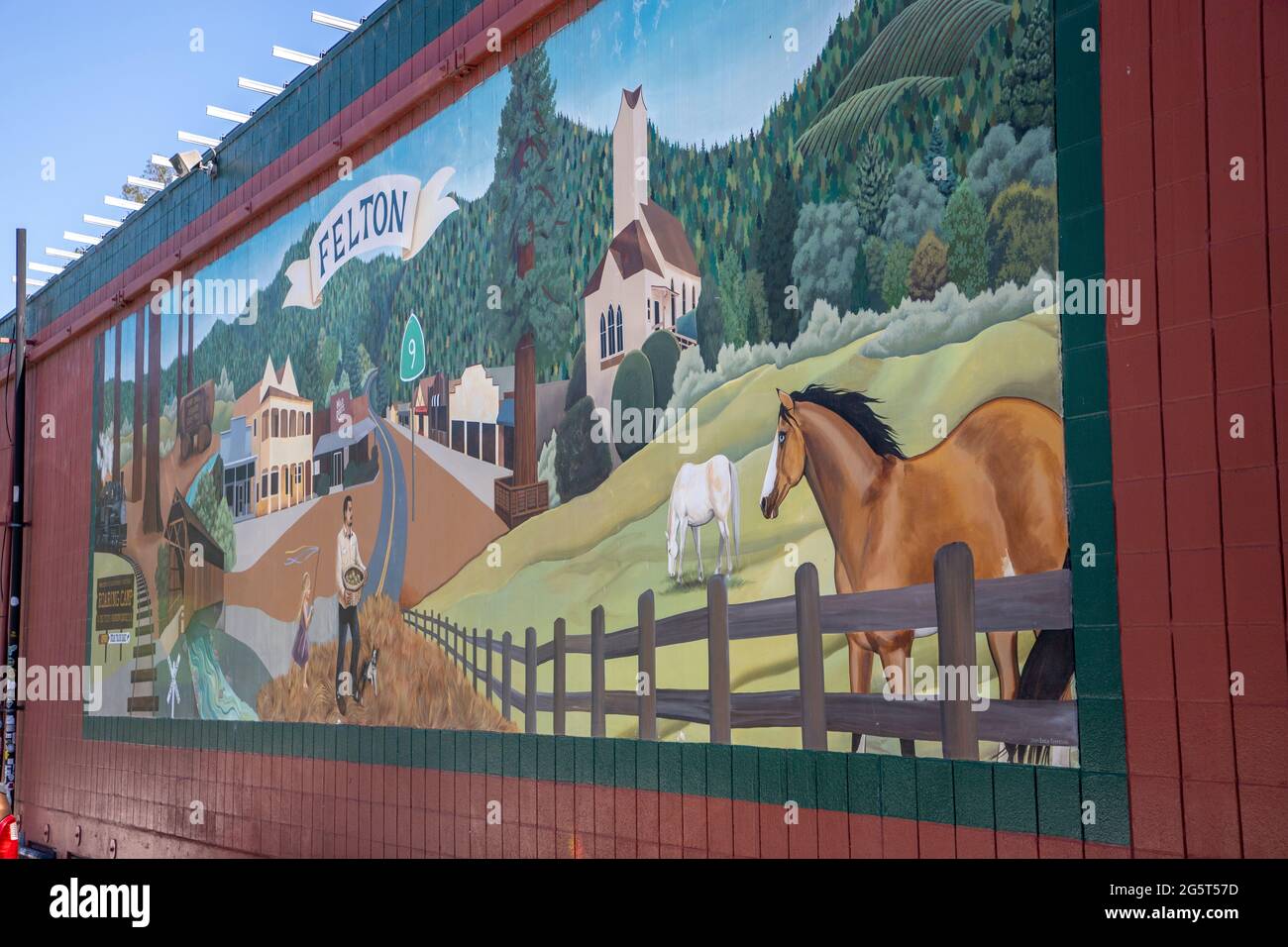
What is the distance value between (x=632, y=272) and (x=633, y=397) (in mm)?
838

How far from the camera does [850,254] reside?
7.26 meters

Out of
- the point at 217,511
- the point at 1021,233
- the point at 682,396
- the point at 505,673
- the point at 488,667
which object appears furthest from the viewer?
the point at 217,511

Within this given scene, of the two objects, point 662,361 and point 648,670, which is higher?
point 662,361

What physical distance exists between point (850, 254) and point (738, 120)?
1.43 meters

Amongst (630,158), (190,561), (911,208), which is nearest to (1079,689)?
(911,208)

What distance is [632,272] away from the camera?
8945mm

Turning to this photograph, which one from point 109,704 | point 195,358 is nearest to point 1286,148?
point 195,358

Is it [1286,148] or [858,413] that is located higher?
[1286,148]

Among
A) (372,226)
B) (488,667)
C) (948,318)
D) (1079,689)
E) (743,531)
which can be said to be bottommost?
(1079,689)

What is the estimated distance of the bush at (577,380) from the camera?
9352 millimetres

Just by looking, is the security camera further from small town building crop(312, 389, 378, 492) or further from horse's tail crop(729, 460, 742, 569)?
horse's tail crop(729, 460, 742, 569)

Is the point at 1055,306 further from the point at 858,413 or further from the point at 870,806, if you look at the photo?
the point at 870,806

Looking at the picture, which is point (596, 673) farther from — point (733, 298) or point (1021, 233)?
point (1021, 233)

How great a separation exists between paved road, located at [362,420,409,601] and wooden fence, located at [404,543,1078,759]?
6.44 feet
